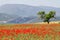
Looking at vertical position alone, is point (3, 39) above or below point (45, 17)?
above

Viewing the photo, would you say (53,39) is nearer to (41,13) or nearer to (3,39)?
(3,39)

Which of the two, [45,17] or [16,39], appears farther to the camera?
[45,17]

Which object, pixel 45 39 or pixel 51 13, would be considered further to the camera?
pixel 51 13

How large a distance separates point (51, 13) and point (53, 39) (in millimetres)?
78334

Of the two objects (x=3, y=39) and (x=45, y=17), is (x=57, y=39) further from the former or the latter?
(x=45, y=17)

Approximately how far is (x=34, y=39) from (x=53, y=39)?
1.15m

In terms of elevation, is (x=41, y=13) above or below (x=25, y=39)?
below

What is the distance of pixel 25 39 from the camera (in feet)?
43.8

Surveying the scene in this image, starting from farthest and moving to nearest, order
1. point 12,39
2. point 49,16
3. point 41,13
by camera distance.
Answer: point 41,13
point 49,16
point 12,39

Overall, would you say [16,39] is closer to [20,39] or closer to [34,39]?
[20,39]

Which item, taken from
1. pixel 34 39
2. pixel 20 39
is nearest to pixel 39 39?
pixel 34 39

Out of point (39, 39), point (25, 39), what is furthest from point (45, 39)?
point (25, 39)

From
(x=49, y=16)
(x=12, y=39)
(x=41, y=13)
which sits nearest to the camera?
(x=12, y=39)

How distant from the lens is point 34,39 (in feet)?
44.4
